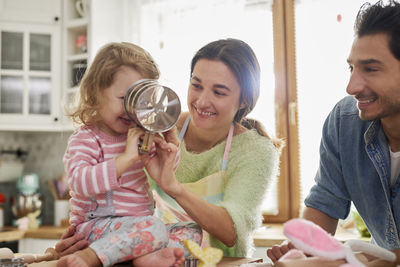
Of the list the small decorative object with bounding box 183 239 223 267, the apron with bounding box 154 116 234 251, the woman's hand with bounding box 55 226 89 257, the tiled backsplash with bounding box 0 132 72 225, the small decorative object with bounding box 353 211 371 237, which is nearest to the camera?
the small decorative object with bounding box 183 239 223 267

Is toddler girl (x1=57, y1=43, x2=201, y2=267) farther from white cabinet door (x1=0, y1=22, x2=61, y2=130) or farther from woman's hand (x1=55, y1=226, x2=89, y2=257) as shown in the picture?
white cabinet door (x1=0, y1=22, x2=61, y2=130)

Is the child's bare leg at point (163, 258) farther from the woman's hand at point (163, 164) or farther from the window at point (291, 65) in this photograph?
the window at point (291, 65)

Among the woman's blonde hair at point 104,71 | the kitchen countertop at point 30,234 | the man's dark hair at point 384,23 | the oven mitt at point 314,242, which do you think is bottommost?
the kitchen countertop at point 30,234

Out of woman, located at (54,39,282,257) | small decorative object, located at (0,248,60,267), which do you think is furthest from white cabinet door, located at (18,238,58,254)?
small decorative object, located at (0,248,60,267)

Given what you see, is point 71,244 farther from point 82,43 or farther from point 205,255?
point 82,43

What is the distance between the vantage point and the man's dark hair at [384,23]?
1.34m

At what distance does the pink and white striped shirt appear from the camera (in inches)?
42.9

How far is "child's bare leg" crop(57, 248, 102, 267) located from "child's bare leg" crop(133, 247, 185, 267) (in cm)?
10

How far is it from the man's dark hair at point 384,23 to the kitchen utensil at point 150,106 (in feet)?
2.07

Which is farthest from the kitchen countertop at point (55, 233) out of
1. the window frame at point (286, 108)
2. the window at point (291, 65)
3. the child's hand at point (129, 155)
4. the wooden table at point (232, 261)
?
the child's hand at point (129, 155)

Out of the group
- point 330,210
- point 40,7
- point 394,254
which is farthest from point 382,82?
point 40,7

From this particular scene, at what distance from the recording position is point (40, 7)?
135 inches

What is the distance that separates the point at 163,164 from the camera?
3.91 feet

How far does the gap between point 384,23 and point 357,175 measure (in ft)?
1.48
